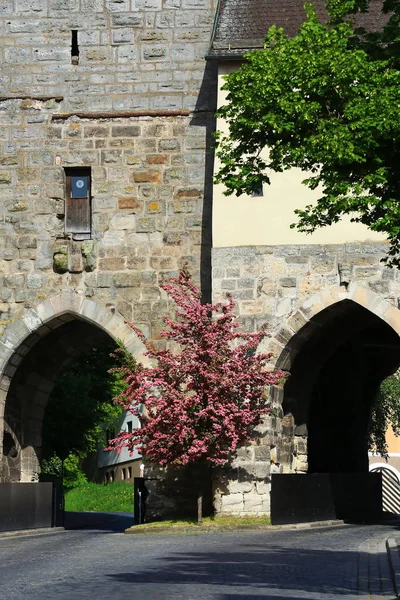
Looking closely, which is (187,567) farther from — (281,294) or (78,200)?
(78,200)

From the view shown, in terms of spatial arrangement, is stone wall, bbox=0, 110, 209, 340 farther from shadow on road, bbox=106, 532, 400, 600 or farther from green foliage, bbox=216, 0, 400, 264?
green foliage, bbox=216, 0, 400, 264

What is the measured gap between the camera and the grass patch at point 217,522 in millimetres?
20703

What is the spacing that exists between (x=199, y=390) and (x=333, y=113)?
9.32 m

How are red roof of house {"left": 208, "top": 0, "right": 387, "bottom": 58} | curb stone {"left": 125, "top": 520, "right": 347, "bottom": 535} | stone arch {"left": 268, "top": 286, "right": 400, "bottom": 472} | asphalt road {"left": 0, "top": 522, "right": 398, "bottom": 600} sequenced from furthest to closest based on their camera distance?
1. red roof of house {"left": 208, "top": 0, "right": 387, "bottom": 58}
2. stone arch {"left": 268, "top": 286, "right": 400, "bottom": 472}
3. curb stone {"left": 125, "top": 520, "right": 347, "bottom": 535}
4. asphalt road {"left": 0, "top": 522, "right": 398, "bottom": 600}

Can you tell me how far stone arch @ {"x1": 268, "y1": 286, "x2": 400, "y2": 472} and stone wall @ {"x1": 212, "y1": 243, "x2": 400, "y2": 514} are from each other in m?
0.03

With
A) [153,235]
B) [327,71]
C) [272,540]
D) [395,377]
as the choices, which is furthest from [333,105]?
[395,377]

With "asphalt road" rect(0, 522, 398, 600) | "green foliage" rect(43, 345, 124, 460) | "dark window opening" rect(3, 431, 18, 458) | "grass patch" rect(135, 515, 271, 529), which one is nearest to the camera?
"asphalt road" rect(0, 522, 398, 600)

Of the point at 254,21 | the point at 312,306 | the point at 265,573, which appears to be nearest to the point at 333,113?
the point at 265,573

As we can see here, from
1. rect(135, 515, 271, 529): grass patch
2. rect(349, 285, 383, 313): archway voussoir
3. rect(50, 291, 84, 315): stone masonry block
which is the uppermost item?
rect(50, 291, 84, 315): stone masonry block

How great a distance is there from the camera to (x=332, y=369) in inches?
1094

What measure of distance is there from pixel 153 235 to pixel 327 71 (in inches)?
458

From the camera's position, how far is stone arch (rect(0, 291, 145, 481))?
23375mm

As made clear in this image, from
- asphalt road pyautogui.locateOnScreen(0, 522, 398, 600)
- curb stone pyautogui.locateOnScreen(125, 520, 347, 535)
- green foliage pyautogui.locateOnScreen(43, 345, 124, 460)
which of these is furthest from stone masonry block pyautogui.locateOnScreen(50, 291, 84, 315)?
green foliage pyautogui.locateOnScreen(43, 345, 124, 460)

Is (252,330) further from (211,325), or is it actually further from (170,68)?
(170,68)
